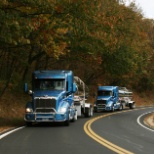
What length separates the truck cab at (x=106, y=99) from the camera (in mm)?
38156

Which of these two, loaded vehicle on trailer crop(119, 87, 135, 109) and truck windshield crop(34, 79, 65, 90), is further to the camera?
loaded vehicle on trailer crop(119, 87, 135, 109)

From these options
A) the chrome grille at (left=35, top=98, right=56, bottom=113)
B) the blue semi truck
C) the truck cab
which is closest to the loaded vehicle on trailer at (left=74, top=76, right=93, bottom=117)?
the blue semi truck

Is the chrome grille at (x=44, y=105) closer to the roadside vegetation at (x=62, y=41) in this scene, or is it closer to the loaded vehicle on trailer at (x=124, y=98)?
the roadside vegetation at (x=62, y=41)

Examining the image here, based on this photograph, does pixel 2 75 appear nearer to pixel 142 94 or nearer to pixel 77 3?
pixel 77 3

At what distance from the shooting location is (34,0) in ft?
51.7

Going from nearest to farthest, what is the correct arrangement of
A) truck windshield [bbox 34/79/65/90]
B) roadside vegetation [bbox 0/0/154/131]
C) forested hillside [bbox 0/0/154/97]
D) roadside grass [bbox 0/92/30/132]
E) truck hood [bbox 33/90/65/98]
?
forested hillside [bbox 0/0/154/97]
roadside vegetation [bbox 0/0/154/131]
truck hood [bbox 33/90/65/98]
truck windshield [bbox 34/79/65/90]
roadside grass [bbox 0/92/30/132]

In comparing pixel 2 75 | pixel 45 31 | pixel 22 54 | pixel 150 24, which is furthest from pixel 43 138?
pixel 150 24

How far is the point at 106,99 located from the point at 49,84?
56.1 ft

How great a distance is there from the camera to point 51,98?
20.4 m

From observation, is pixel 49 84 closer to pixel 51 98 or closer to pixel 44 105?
pixel 51 98

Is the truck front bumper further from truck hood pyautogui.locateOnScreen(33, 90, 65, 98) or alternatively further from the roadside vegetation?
the roadside vegetation

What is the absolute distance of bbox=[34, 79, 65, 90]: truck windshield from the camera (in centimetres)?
2164

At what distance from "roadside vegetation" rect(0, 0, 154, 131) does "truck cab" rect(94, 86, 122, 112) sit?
2.04 meters

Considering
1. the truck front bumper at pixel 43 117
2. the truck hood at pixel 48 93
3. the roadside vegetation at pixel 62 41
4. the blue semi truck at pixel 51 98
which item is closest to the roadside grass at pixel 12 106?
the roadside vegetation at pixel 62 41
